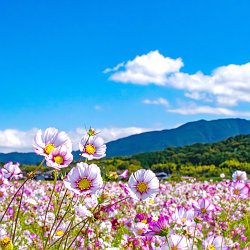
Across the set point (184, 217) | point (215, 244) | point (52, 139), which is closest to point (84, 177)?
point (52, 139)

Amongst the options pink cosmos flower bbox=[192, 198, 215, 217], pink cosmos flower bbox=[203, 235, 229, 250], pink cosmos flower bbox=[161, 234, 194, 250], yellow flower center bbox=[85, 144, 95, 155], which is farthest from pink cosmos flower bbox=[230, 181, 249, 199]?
yellow flower center bbox=[85, 144, 95, 155]

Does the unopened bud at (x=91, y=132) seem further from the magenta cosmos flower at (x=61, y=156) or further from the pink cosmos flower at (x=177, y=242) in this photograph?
the pink cosmos flower at (x=177, y=242)

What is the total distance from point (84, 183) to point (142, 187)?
11.6 inches

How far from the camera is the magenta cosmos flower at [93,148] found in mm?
1678

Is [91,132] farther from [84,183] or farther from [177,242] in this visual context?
[177,242]

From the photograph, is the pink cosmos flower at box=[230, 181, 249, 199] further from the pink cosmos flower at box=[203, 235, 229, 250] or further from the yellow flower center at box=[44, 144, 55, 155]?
the yellow flower center at box=[44, 144, 55, 155]

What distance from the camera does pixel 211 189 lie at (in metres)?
6.99

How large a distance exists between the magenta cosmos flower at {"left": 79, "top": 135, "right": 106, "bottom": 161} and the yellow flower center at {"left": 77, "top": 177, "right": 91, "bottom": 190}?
274 millimetres

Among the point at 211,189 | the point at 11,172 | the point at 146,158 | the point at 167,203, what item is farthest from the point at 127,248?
the point at 146,158

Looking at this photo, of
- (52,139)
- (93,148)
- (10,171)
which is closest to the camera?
(52,139)

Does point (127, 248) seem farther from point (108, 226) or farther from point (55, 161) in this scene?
point (108, 226)

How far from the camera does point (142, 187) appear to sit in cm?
149

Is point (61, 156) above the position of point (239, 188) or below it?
above

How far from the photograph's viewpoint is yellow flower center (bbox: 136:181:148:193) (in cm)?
149
